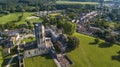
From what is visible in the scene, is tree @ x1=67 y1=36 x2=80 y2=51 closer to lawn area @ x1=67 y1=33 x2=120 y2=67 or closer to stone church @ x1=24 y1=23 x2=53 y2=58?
lawn area @ x1=67 y1=33 x2=120 y2=67

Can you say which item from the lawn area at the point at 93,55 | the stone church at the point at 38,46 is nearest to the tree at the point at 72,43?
the lawn area at the point at 93,55

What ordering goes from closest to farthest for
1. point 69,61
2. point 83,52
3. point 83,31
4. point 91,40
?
1. point 69,61
2. point 83,52
3. point 91,40
4. point 83,31

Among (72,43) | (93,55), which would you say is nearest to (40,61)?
(72,43)

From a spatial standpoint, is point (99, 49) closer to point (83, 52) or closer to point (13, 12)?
point (83, 52)

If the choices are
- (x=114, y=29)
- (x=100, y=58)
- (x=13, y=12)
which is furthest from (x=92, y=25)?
(x=13, y=12)

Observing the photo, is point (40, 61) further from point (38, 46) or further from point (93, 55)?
point (93, 55)
